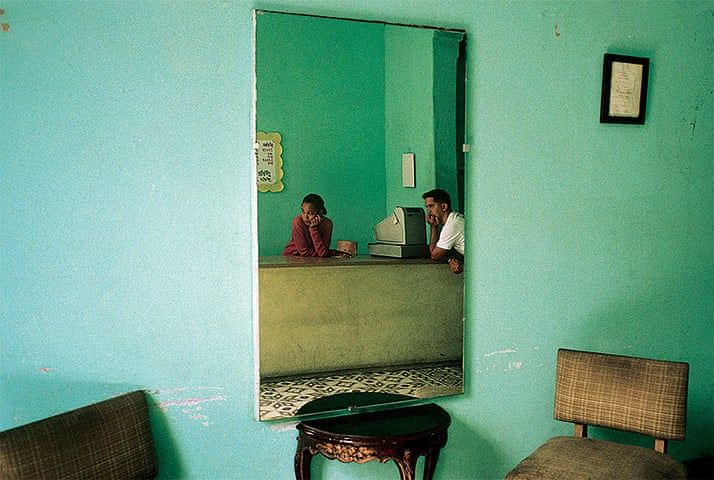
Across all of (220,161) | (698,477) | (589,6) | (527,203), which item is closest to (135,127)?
(220,161)

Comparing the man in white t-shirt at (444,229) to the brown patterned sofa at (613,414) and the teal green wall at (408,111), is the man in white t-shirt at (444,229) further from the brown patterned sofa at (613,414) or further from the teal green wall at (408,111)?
the brown patterned sofa at (613,414)

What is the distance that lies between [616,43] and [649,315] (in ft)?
3.95

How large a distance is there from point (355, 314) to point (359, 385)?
27 cm

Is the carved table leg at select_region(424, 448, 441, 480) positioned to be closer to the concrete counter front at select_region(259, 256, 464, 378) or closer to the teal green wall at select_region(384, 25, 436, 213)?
the concrete counter front at select_region(259, 256, 464, 378)

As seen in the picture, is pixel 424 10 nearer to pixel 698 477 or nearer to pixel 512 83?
pixel 512 83

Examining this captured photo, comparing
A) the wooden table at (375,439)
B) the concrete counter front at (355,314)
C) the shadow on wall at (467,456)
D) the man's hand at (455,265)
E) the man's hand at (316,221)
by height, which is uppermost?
the man's hand at (316,221)

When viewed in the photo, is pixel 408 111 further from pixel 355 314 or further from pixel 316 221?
pixel 355 314

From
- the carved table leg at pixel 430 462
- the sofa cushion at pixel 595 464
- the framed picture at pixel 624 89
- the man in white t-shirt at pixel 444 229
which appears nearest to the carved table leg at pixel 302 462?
the carved table leg at pixel 430 462

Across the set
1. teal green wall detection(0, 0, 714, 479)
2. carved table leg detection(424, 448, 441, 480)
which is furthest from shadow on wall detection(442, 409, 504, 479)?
carved table leg detection(424, 448, 441, 480)

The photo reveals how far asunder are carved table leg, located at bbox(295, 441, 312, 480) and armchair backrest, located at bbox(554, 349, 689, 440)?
3.33ft

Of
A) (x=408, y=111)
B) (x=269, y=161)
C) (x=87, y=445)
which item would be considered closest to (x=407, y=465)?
(x=87, y=445)

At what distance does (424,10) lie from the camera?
9.39 feet

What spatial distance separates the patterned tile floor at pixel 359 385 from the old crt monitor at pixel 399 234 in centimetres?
45

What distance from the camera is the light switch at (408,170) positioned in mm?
2828
